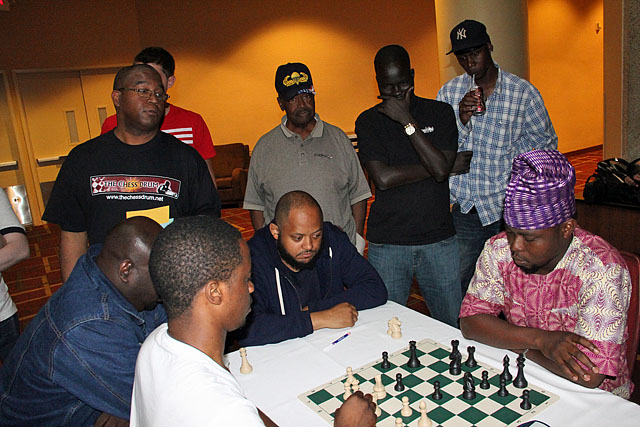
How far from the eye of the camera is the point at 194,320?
1.36 meters

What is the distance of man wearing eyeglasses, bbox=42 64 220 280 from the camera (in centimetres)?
247

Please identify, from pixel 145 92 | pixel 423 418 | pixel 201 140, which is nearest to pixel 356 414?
pixel 423 418

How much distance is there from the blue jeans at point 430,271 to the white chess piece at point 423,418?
134 cm

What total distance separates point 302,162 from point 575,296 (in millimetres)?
1715

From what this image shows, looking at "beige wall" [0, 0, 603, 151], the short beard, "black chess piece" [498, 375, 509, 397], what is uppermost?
"beige wall" [0, 0, 603, 151]

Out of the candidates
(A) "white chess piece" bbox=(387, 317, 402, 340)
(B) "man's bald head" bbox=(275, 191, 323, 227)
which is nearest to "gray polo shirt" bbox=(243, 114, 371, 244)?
(B) "man's bald head" bbox=(275, 191, 323, 227)

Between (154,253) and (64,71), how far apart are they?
933 cm

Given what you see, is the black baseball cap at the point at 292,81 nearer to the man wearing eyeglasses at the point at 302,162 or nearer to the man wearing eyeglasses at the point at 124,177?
the man wearing eyeglasses at the point at 302,162

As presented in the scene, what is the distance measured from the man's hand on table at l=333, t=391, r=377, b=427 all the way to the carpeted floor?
146 centimetres

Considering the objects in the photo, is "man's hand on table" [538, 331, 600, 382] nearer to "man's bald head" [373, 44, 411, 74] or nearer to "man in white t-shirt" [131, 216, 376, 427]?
"man in white t-shirt" [131, 216, 376, 427]

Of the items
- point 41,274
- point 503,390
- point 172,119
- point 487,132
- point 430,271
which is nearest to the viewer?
point 503,390

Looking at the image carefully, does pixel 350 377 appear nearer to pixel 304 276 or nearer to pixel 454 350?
pixel 454 350

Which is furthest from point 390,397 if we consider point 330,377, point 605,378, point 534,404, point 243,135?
point 243,135

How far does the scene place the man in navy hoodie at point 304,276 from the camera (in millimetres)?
2320
